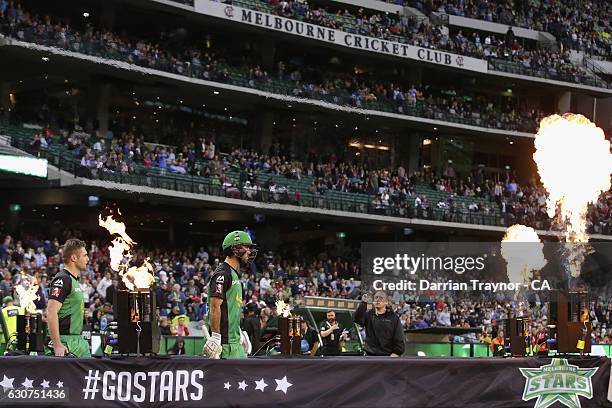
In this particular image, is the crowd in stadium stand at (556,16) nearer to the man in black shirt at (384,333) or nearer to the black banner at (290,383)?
the man in black shirt at (384,333)

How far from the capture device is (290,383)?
34.2 feet

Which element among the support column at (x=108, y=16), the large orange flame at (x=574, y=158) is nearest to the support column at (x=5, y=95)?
the support column at (x=108, y=16)

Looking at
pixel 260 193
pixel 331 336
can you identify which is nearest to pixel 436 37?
pixel 260 193

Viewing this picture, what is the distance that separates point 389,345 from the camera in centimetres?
1359

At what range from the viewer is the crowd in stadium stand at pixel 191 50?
121 ft

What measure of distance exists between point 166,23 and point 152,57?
4.64 metres

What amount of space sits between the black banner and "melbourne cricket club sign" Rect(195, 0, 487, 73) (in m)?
32.3

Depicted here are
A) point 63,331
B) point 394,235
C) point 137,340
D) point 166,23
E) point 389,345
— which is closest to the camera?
point 137,340

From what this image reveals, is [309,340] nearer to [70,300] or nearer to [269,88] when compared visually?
[70,300]

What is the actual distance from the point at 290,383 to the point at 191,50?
33975mm

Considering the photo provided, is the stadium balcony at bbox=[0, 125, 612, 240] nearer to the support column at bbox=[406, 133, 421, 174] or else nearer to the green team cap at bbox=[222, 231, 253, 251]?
the support column at bbox=[406, 133, 421, 174]

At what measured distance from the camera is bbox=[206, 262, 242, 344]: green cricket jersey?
10.9 meters

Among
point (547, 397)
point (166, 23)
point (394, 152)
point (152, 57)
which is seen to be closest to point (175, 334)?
point (547, 397)

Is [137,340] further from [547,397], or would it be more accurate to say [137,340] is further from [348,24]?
[348,24]
